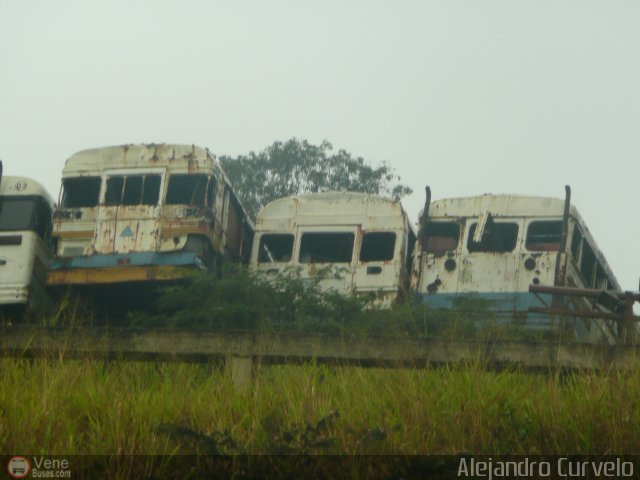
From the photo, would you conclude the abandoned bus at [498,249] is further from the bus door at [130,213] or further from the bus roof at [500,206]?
the bus door at [130,213]

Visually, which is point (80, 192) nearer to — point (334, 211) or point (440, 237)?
point (334, 211)

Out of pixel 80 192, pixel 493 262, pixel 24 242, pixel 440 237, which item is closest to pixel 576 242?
pixel 493 262

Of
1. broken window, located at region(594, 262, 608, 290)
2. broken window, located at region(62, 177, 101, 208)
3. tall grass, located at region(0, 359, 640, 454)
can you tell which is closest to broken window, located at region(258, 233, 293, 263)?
broken window, located at region(62, 177, 101, 208)

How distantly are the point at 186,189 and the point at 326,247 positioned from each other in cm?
251

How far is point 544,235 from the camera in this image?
20.0 meters

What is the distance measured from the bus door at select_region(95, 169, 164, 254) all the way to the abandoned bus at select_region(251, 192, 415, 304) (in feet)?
6.57

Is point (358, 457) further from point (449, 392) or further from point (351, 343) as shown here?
point (351, 343)

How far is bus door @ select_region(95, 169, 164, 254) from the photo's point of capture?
62.3 feet

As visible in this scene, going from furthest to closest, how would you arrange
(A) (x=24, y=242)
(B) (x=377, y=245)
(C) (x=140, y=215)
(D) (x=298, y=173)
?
(D) (x=298, y=173) < (B) (x=377, y=245) < (C) (x=140, y=215) < (A) (x=24, y=242)

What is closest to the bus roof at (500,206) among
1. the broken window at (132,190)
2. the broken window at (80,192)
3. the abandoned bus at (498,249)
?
the abandoned bus at (498,249)

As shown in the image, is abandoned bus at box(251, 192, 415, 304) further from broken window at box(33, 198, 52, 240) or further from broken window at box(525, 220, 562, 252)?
broken window at box(33, 198, 52, 240)

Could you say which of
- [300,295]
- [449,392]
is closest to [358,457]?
[449,392]

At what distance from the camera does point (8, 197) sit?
64.0ft

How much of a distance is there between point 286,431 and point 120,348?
1910 millimetres
